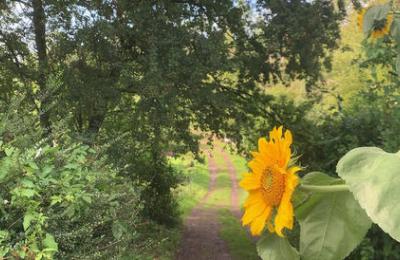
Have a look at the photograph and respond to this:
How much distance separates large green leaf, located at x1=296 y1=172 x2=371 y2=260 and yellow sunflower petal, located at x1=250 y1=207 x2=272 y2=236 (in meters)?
0.06

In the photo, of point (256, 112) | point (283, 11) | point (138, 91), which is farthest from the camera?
point (256, 112)

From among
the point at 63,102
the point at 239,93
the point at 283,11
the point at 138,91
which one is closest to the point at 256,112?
the point at 239,93

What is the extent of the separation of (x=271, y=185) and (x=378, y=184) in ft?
0.71

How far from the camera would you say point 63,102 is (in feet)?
25.9

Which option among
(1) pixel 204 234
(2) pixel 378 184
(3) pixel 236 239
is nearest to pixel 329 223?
(2) pixel 378 184

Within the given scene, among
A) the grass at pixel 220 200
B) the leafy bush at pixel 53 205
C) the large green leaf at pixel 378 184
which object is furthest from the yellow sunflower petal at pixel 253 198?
the grass at pixel 220 200

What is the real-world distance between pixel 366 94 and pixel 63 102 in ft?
14.2

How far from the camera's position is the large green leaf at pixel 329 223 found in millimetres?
826

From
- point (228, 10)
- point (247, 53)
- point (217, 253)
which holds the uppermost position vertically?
point (228, 10)

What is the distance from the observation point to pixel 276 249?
0.82 metres

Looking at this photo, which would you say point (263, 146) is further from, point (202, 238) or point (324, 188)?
point (202, 238)

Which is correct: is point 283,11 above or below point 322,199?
above

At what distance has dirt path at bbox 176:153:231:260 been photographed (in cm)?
1209

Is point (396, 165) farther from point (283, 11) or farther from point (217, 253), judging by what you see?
point (217, 253)
